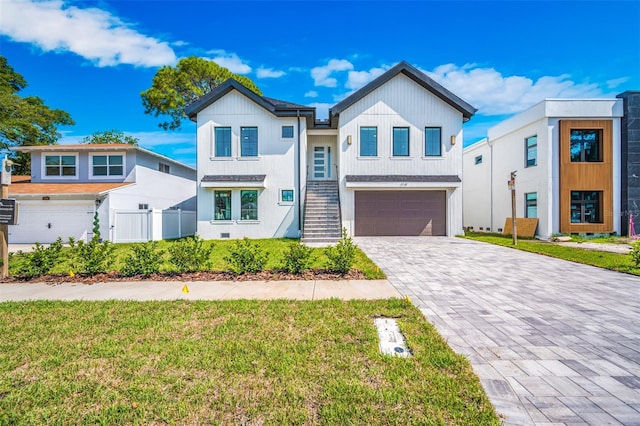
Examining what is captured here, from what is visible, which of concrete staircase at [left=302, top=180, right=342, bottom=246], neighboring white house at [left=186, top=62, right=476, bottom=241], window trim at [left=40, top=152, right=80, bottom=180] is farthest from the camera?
window trim at [left=40, top=152, right=80, bottom=180]

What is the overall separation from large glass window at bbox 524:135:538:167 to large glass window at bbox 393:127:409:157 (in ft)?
22.9

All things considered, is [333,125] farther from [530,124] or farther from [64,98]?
[64,98]

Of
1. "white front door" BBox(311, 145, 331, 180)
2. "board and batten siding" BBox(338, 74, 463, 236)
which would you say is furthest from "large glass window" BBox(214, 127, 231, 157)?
"board and batten siding" BBox(338, 74, 463, 236)

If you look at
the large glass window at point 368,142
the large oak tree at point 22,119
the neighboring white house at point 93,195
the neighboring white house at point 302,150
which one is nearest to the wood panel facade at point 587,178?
the neighboring white house at point 302,150

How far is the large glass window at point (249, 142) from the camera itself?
16.1 metres

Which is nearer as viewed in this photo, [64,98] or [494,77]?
[494,77]

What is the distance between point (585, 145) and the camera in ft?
51.1

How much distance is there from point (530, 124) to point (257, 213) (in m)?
15.8

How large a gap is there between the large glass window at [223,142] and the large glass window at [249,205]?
7.81 ft

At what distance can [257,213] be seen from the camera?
16047 millimetres

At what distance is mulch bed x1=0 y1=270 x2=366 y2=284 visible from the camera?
6.80m

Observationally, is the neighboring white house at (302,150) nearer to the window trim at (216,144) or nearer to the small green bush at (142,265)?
the window trim at (216,144)

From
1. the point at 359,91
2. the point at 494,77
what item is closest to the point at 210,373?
the point at 359,91

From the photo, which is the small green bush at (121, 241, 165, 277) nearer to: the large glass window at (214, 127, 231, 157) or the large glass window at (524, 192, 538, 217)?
the large glass window at (214, 127, 231, 157)
